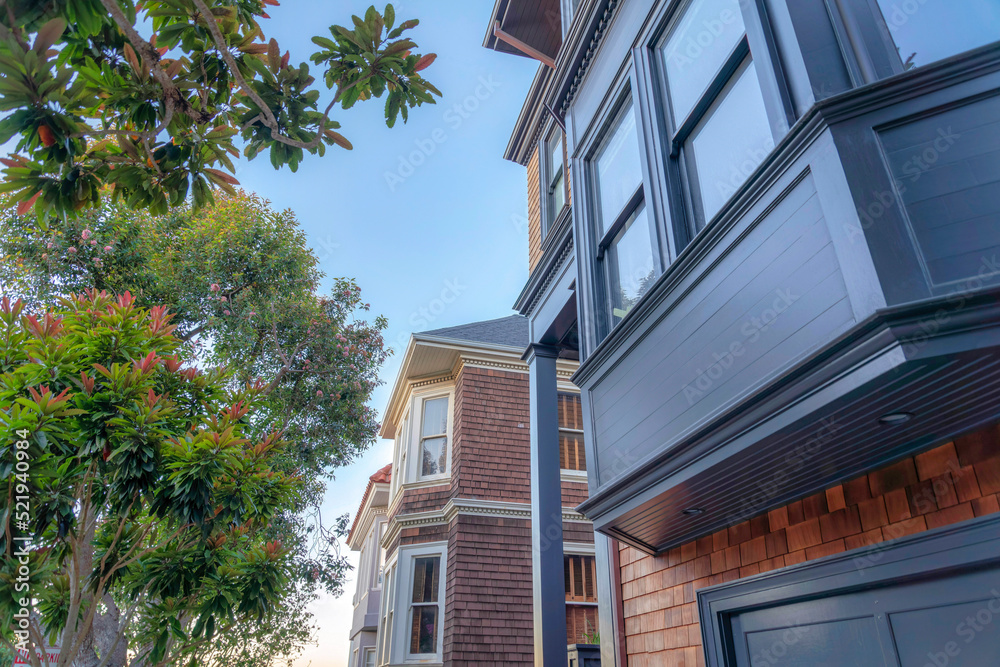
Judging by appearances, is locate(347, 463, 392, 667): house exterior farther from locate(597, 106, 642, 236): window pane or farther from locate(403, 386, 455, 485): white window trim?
locate(597, 106, 642, 236): window pane

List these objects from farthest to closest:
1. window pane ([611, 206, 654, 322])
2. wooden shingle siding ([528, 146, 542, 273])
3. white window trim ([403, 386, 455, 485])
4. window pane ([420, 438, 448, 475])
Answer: window pane ([420, 438, 448, 475])
white window trim ([403, 386, 455, 485])
wooden shingle siding ([528, 146, 542, 273])
window pane ([611, 206, 654, 322])

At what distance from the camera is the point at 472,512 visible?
11.4m

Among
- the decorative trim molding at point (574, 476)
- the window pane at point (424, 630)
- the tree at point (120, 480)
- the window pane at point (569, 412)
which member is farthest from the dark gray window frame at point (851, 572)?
the window pane at point (424, 630)

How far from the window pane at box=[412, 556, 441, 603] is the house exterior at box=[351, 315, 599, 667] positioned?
20 millimetres

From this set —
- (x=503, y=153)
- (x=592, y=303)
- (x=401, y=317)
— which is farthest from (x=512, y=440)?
(x=592, y=303)

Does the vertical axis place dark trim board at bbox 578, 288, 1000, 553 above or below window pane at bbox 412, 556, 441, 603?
below

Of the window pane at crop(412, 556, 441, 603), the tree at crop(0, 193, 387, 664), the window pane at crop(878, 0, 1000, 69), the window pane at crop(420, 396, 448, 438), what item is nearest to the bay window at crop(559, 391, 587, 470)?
the window pane at crop(420, 396, 448, 438)

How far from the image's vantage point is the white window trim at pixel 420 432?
496 inches

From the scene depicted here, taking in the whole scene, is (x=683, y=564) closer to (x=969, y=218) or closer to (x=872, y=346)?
(x=872, y=346)

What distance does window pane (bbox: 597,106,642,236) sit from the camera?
484cm

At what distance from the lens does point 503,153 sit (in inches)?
426

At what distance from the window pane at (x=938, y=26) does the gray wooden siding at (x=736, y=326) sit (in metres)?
0.93

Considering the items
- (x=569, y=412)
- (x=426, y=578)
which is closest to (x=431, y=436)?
(x=426, y=578)

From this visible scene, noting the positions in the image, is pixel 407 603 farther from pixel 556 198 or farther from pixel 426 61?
pixel 426 61
